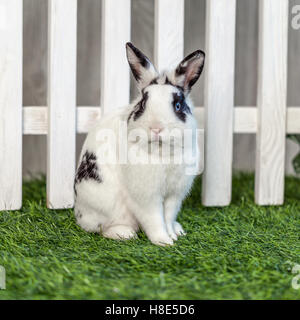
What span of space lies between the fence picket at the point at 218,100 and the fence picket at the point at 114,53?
0.52m

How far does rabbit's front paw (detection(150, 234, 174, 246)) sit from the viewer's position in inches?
105

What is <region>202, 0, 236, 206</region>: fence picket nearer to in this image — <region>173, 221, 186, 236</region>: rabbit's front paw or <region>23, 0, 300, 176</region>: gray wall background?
<region>173, 221, 186, 236</region>: rabbit's front paw

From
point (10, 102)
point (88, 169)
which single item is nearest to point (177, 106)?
point (88, 169)

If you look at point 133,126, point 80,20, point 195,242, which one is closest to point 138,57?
point 133,126

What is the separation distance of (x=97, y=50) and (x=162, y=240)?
2447 millimetres

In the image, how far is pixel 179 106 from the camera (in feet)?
8.61

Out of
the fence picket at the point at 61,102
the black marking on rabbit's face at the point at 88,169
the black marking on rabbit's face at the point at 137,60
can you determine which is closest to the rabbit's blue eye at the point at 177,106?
the black marking on rabbit's face at the point at 137,60

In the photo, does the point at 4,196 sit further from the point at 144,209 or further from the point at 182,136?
the point at 182,136

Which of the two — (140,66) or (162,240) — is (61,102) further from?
(162,240)

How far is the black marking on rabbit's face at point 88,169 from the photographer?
112 inches

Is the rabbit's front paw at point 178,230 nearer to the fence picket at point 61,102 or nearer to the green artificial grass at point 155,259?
the green artificial grass at point 155,259

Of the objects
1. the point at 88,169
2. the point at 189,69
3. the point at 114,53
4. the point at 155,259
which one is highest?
the point at 114,53
